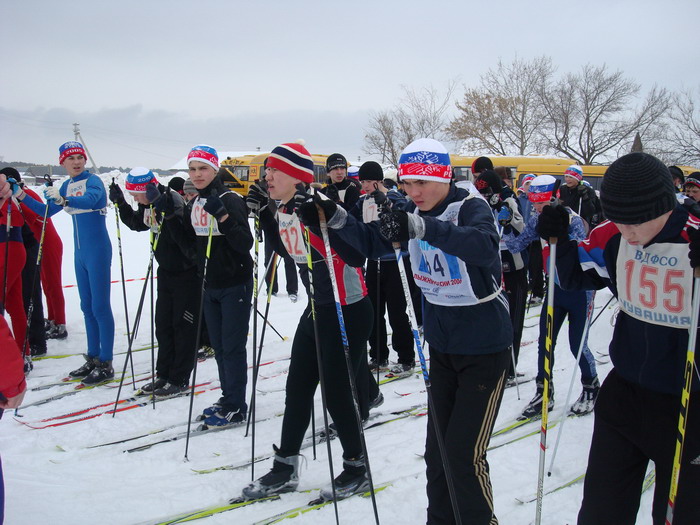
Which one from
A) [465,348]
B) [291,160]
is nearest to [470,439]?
[465,348]

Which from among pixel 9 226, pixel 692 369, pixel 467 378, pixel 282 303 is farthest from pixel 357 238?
pixel 282 303

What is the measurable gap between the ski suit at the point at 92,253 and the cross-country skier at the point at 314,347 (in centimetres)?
276

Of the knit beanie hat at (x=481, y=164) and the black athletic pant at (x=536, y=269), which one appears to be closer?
the knit beanie hat at (x=481, y=164)

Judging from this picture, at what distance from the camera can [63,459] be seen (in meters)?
3.70

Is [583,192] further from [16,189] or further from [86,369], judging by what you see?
[16,189]

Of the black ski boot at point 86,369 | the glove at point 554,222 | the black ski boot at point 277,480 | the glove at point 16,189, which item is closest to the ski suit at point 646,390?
the glove at point 554,222

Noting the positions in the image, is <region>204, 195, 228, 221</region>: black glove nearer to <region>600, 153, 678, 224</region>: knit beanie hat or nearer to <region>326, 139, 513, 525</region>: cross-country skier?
<region>326, 139, 513, 525</region>: cross-country skier

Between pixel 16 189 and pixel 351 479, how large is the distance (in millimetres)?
4529

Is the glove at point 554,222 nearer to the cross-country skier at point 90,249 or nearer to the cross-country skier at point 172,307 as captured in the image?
the cross-country skier at point 172,307

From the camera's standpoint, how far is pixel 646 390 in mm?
2014

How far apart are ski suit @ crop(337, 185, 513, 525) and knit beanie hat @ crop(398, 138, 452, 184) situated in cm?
13

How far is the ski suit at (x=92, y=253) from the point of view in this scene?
5.05m

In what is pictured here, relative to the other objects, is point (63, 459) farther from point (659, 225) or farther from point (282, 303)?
point (282, 303)

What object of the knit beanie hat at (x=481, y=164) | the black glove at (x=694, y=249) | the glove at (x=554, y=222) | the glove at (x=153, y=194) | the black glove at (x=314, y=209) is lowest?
the black glove at (x=694, y=249)
